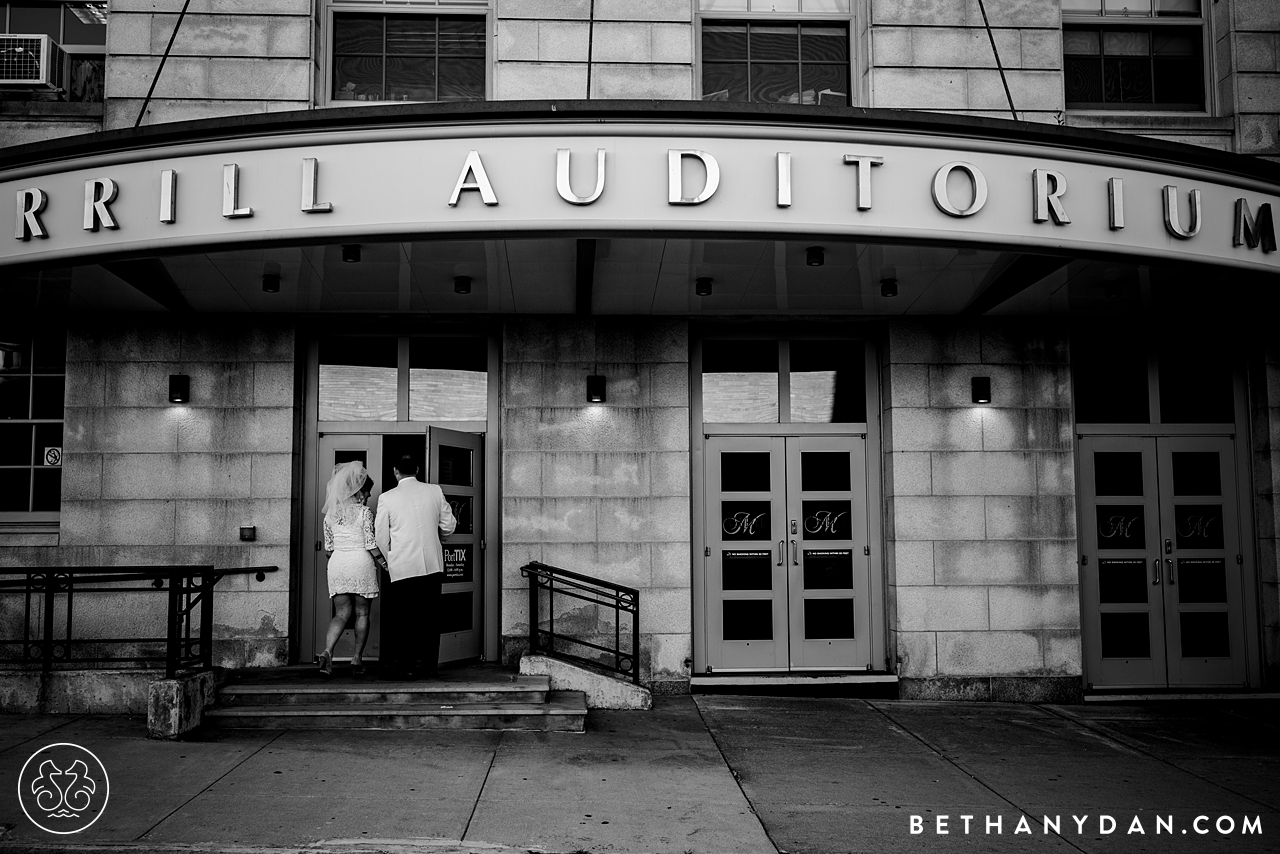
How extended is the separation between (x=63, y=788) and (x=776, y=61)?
9.02m

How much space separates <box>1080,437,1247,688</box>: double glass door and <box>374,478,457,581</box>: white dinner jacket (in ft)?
21.5

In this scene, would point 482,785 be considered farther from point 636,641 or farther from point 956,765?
point 956,765

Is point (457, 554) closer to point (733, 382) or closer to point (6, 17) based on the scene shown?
point (733, 382)

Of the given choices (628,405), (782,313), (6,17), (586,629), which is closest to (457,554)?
(586,629)

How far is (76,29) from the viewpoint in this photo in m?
10.1

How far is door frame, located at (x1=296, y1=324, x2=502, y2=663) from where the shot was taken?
9703 millimetres

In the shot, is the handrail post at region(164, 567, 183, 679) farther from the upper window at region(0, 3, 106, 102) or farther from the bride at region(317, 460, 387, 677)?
the upper window at region(0, 3, 106, 102)

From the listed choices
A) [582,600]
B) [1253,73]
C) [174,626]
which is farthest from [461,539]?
[1253,73]

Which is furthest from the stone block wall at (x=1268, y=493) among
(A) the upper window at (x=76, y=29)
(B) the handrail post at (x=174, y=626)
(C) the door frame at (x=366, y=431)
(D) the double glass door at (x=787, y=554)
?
(A) the upper window at (x=76, y=29)

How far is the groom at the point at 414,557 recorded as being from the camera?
331 inches

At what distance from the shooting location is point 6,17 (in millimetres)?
10148

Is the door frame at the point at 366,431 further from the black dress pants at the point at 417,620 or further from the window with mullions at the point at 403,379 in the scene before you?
the black dress pants at the point at 417,620

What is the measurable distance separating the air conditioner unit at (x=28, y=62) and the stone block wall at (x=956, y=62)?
26.9 feet

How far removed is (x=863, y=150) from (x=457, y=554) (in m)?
5.38
